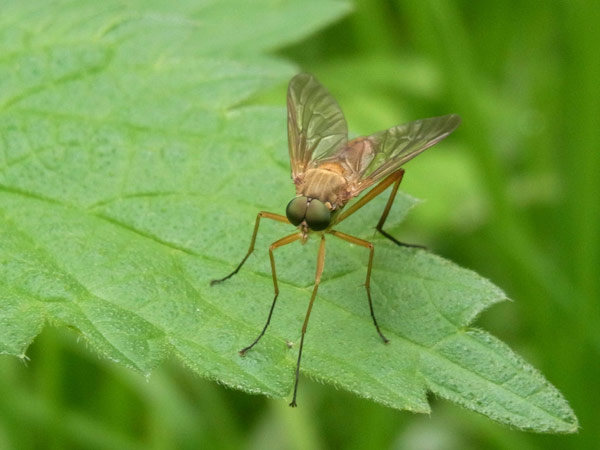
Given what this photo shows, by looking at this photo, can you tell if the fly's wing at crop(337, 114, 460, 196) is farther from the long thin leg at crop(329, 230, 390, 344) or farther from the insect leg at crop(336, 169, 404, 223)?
the long thin leg at crop(329, 230, 390, 344)

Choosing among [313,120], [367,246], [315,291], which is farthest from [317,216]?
[313,120]

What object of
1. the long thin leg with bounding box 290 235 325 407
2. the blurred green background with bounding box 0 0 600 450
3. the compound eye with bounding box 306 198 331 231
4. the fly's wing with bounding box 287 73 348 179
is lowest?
the blurred green background with bounding box 0 0 600 450

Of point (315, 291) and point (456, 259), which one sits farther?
point (456, 259)

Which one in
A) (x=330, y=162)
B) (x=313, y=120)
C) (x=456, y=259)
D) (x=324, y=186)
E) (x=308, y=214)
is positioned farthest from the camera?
(x=456, y=259)

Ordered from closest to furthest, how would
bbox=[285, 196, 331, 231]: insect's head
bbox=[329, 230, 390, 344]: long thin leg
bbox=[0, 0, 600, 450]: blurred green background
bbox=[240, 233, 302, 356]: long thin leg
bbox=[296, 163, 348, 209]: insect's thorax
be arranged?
bbox=[240, 233, 302, 356]: long thin leg < bbox=[329, 230, 390, 344]: long thin leg < bbox=[285, 196, 331, 231]: insect's head < bbox=[296, 163, 348, 209]: insect's thorax < bbox=[0, 0, 600, 450]: blurred green background

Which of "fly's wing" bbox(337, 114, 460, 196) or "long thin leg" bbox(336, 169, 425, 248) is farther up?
"fly's wing" bbox(337, 114, 460, 196)

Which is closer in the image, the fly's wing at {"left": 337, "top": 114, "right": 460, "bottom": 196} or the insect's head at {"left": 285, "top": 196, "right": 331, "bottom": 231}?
the insect's head at {"left": 285, "top": 196, "right": 331, "bottom": 231}

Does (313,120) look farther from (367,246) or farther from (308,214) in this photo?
(367,246)

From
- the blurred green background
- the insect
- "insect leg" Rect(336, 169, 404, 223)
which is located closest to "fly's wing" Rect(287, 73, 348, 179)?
the insect

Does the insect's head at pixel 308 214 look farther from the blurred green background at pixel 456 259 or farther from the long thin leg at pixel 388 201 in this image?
the blurred green background at pixel 456 259
